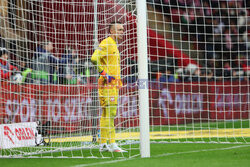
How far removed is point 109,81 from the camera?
26.2 ft

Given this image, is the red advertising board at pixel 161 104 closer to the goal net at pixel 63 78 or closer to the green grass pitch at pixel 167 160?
the goal net at pixel 63 78

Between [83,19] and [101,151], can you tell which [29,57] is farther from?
[101,151]

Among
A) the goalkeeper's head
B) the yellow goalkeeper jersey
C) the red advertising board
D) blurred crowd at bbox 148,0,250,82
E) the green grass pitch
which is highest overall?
blurred crowd at bbox 148,0,250,82

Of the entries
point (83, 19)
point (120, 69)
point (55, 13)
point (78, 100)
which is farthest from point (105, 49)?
point (78, 100)

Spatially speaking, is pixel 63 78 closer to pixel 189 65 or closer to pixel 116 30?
pixel 116 30

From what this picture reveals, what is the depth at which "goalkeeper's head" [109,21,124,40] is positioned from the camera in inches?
322

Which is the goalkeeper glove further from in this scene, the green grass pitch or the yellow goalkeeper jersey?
the green grass pitch

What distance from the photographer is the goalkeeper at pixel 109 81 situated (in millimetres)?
8008

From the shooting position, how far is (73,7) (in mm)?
9117

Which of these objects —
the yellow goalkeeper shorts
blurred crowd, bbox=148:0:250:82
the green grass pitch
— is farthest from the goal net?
blurred crowd, bbox=148:0:250:82

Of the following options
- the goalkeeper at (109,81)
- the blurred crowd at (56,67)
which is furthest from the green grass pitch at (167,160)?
the blurred crowd at (56,67)

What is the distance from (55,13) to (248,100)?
1027 cm

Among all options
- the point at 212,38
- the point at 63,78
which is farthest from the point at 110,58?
the point at 212,38

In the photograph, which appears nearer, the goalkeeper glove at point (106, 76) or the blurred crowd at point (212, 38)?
the goalkeeper glove at point (106, 76)
